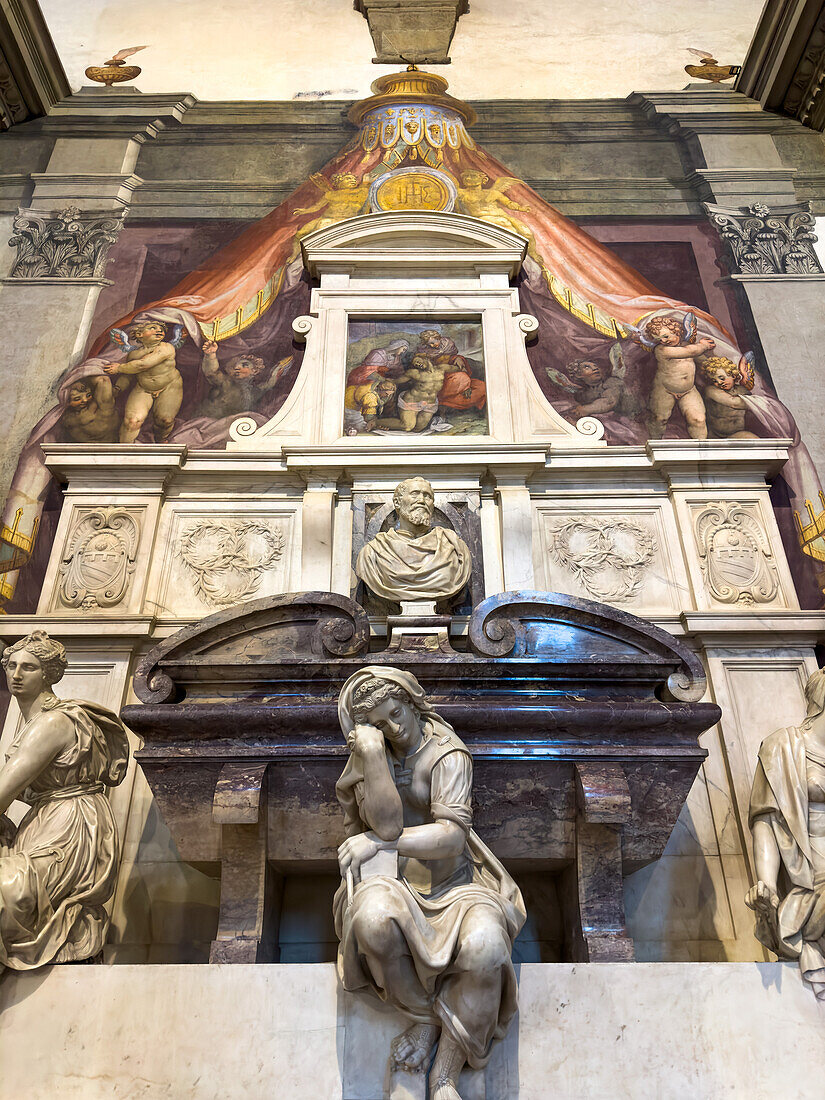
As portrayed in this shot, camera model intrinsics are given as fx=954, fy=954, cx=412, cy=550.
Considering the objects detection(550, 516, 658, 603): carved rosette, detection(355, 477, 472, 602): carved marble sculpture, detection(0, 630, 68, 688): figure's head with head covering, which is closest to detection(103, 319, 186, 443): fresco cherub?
detection(355, 477, 472, 602): carved marble sculpture

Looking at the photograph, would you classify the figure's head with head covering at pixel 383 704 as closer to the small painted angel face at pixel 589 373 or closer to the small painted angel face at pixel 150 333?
the small painted angel face at pixel 589 373

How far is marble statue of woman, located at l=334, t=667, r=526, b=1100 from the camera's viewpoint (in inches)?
125

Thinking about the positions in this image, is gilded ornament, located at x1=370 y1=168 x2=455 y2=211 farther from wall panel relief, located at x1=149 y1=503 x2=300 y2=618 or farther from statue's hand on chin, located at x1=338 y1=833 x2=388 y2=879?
statue's hand on chin, located at x1=338 y1=833 x2=388 y2=879

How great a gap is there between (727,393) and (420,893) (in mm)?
4562

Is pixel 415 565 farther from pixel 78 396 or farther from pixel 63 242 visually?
pixel 63 242

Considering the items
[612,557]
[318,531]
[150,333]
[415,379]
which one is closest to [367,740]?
[318,531]

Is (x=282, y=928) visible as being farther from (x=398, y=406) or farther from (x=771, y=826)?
(x=398, y=406)

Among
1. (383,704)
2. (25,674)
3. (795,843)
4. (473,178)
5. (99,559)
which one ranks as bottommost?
(795,843)

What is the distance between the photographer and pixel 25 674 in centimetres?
431

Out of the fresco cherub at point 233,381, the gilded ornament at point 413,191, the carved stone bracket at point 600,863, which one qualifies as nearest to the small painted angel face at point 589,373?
the gilded ornament at point 413,191

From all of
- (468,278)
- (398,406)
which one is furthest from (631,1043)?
(468,278)

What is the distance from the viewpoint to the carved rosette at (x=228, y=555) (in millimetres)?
5945

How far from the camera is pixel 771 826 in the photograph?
405 cm

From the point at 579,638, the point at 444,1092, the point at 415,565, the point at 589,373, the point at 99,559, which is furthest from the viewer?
the point at 589,373
